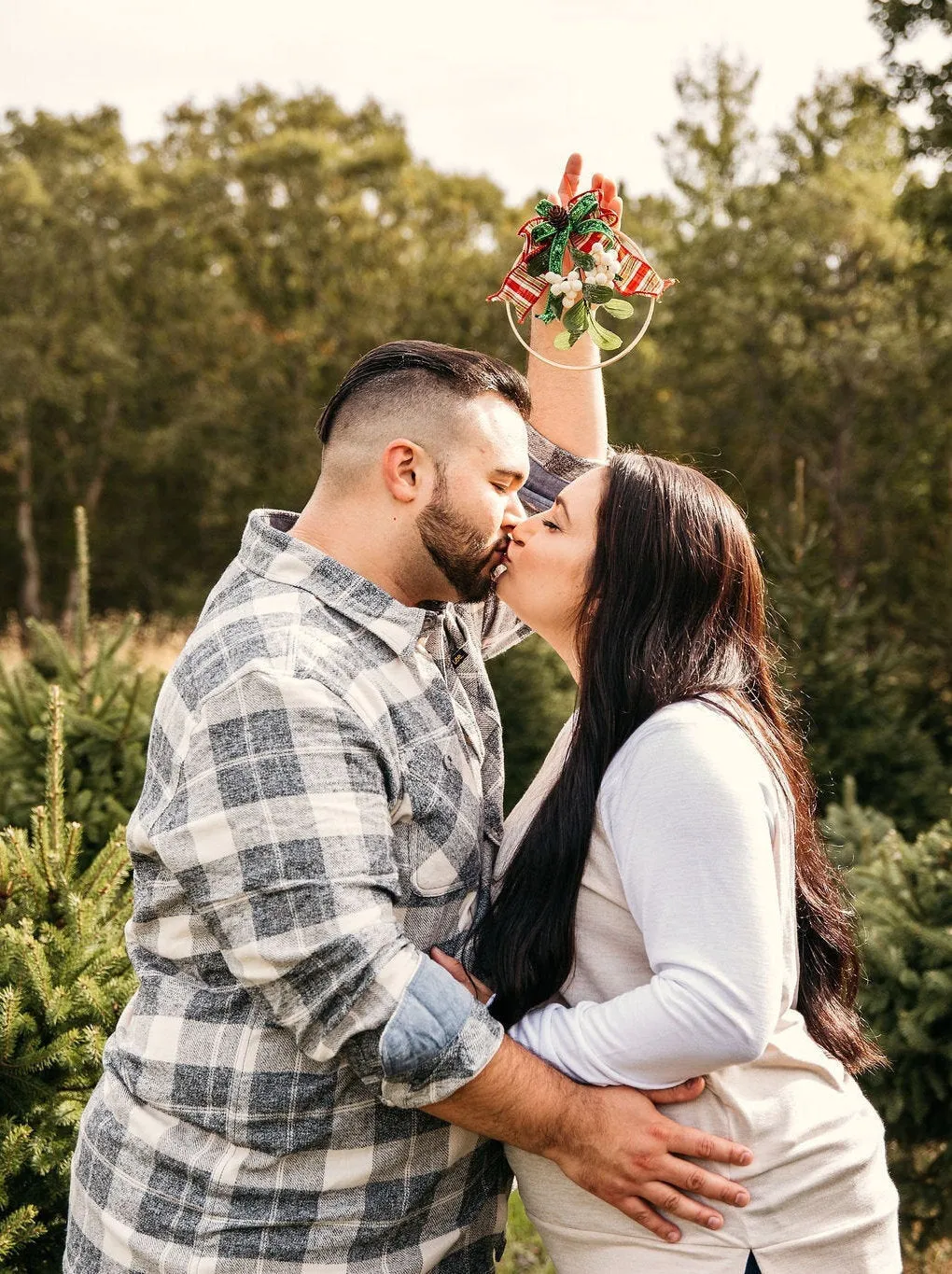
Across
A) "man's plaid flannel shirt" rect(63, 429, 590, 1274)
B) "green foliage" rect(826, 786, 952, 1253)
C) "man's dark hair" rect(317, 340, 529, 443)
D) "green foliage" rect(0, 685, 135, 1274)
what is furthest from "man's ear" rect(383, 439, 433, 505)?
"green foliage" rect(826, 786, 952, 1253)

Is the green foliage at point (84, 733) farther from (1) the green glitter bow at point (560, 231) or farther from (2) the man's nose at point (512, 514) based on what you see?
(2) the man's nose at point (512, 514)

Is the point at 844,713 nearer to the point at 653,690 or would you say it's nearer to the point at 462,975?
the point at 653,690

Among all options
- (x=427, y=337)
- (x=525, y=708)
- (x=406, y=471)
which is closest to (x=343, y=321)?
(x=427, y=337)

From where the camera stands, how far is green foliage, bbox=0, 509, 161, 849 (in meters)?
4.86

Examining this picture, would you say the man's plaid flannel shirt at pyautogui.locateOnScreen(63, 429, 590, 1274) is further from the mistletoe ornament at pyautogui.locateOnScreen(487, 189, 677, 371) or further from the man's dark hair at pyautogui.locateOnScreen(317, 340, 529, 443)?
the mistletoe ornament at pyautogui.locateOnScreen(487, 189, 677, 371)

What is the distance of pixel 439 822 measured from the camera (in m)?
2.07

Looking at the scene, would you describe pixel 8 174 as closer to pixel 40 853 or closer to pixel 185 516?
pixel 185 516

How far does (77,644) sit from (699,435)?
18400 millimetres

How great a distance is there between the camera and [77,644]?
5125 millimetres

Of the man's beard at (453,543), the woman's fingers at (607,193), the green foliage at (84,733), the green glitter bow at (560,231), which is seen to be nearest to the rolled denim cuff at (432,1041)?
the man's beard at (453,543)

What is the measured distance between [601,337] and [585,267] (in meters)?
0.16

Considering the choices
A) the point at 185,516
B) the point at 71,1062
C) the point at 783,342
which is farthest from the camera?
the point at 185,516

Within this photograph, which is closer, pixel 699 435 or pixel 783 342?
pixel 783 342

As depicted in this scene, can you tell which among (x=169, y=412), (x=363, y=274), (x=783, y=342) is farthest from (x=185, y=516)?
(x=783, y=342)
